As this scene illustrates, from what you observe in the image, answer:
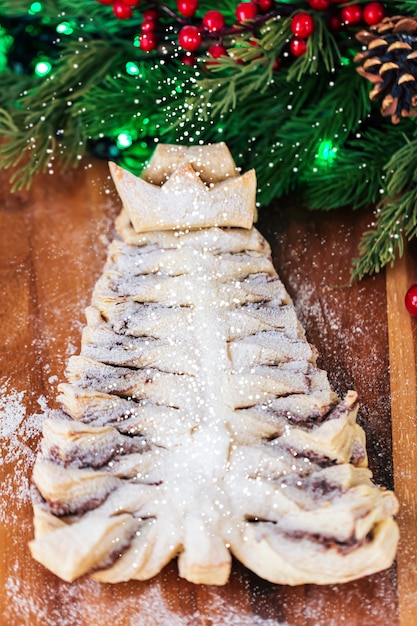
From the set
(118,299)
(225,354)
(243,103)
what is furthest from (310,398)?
(243,103)

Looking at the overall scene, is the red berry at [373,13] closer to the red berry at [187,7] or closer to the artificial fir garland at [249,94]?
the artificial fir garland at [249,94]

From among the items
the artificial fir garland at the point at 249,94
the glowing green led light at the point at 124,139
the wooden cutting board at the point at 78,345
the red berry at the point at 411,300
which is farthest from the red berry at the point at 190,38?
the red berry at the point at 411,300

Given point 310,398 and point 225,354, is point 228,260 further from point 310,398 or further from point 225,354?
point 310,398

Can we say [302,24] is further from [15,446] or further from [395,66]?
[15,446]

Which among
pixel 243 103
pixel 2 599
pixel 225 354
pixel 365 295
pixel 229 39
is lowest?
pixel 2 599

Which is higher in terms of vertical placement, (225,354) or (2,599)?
(225,354)

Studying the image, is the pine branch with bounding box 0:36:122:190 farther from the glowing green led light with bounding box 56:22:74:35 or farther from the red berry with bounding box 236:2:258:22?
the red berry with bounding box 236:2:258:22
